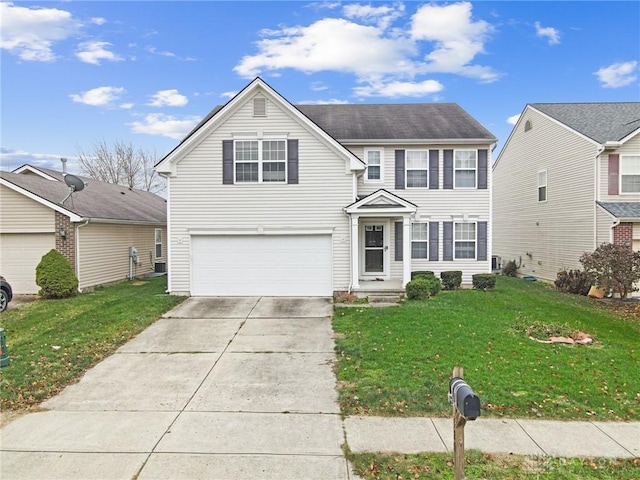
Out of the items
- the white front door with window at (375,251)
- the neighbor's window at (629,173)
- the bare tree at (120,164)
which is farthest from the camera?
the bare tree at (120,164)

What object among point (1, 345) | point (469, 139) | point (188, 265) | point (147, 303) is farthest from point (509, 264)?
point (1, 345)

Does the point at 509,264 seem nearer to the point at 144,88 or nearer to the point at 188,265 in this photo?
the point at 188,265

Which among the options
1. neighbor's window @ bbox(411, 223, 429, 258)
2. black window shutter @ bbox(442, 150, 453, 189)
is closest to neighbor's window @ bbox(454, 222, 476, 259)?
neighbor's window @ bbox(411, 223, 429, 258)

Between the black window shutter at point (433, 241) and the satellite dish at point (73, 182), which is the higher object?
the satellite dish at point (73, 182)

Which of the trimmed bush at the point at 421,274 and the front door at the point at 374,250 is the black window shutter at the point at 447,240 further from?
the front door at the point at 374,250

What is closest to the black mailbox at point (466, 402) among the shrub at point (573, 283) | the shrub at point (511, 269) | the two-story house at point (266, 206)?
the two-story house at point (266, 206)

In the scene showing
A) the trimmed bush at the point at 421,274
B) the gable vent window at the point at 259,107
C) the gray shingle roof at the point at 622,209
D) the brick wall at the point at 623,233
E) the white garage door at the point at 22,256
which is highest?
the gable vent window at the point at 259,107

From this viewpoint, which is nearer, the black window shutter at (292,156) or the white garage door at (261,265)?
the black window shutter at (292,156)

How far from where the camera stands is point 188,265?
14180mm

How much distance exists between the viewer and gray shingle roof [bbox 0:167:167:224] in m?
15.2

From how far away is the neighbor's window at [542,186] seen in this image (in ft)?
63.7

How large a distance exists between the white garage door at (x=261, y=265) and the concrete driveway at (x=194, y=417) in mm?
4689

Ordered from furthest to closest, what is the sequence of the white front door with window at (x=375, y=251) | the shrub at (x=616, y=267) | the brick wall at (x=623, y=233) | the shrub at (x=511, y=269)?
1. the shrub at (x=511, y=269)
2. the white front door with window at (x=375, y=251)
3. the brick wall at (x=623, y=233)
4. the shrub at (x=616, y=267)

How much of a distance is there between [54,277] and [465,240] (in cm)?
1434
